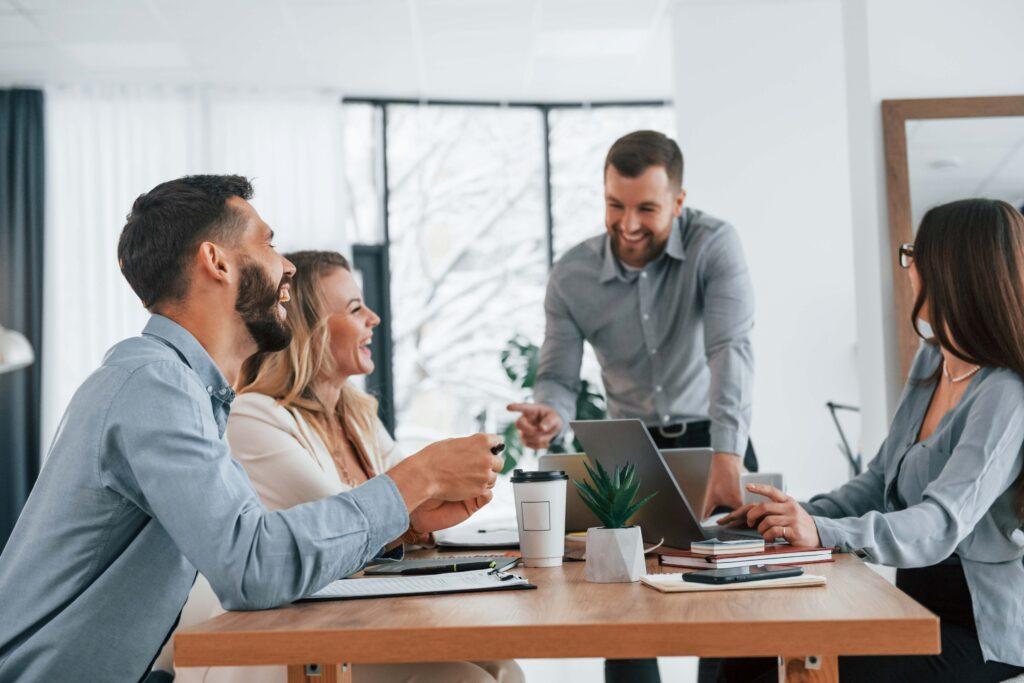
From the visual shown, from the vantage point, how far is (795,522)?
1574 millimetres

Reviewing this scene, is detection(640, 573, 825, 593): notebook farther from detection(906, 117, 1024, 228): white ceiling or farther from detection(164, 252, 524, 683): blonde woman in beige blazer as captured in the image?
detection(906, 117, 1024, 228): white ceiling

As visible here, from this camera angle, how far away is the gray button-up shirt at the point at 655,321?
2.72 meters

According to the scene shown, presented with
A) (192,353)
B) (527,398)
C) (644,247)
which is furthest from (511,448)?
(192,353)

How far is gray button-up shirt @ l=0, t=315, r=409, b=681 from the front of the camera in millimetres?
1209

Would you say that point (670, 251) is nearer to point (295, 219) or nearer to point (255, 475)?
point (255, 475)

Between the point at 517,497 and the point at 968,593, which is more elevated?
the point at 517,497

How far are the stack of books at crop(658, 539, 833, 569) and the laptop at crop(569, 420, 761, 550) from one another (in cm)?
9

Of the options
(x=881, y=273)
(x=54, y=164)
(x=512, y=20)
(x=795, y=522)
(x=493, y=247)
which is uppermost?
(x=512, y=20)

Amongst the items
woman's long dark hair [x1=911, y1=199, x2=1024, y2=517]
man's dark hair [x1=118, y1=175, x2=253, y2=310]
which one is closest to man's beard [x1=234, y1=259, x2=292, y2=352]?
man's dark hair [x1=118, y1=175, x2=253, y2=310]

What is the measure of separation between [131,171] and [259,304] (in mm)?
5004

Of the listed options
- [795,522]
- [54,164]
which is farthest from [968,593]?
[54,164]

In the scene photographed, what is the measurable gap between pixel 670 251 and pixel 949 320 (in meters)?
1.12

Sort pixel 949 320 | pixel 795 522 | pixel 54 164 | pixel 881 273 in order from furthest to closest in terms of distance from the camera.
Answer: pixel 54 164
pixel 881 273
pixel 949 320
pixel 795 522

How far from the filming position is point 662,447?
9.07ft
